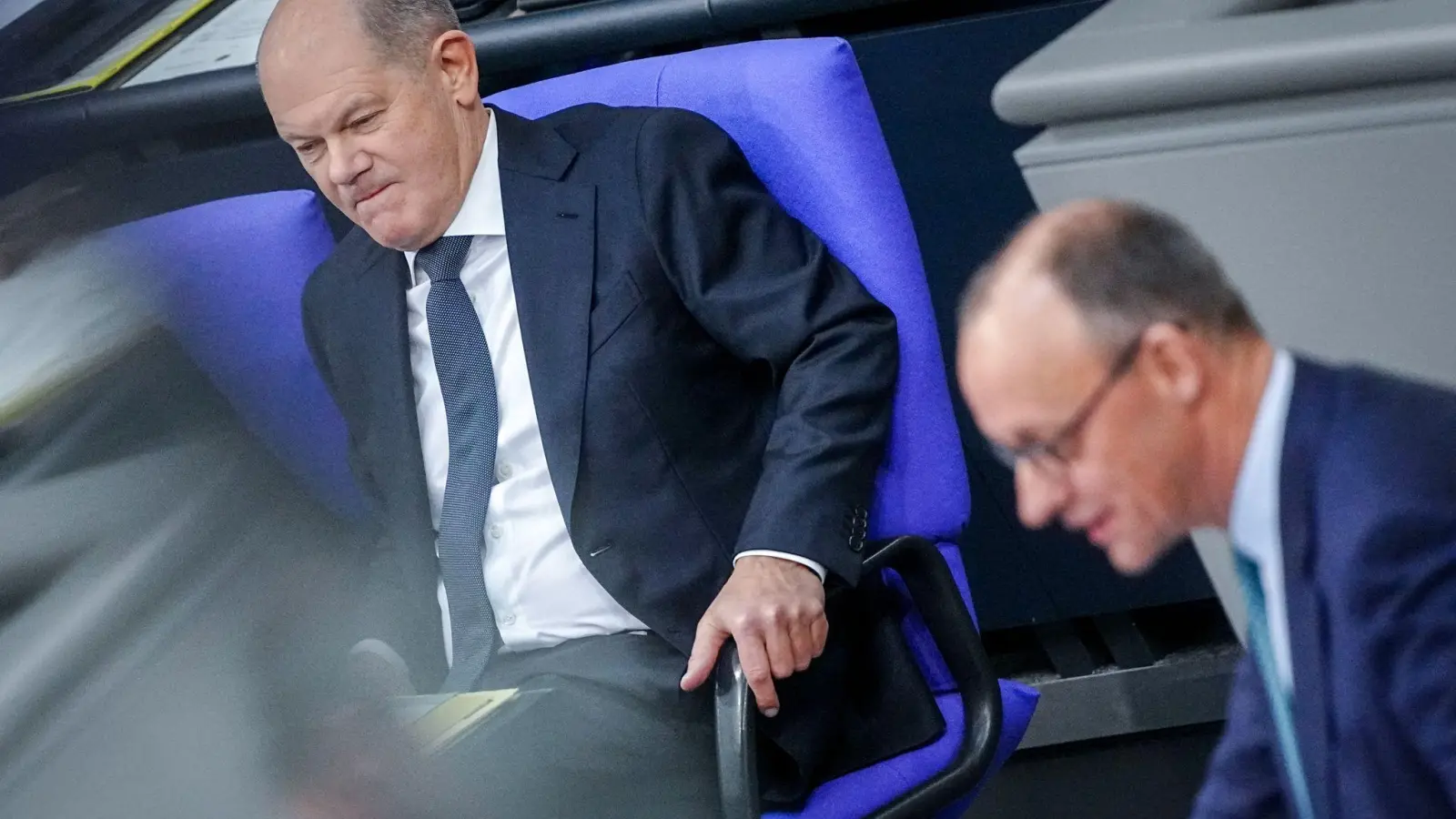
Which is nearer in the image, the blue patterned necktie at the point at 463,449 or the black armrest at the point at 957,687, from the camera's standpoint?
the black armrest at the point at 957,687

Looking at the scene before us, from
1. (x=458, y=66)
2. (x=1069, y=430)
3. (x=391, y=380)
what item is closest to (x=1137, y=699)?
(x=391, y=380)

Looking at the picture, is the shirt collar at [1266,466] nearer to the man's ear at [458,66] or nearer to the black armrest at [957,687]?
the black armrest at [957,687]

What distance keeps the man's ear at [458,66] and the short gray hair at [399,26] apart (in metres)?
0.01

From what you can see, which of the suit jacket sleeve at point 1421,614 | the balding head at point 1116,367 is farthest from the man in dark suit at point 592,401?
the suit jacket sleeve at point 1421,614

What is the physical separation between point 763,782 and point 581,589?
241 mm

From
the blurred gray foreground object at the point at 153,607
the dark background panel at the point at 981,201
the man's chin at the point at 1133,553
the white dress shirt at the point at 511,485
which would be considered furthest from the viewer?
the dark background panel at the point at 981,201

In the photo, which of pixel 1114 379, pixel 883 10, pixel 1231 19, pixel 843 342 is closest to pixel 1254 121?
pixel 1231 19

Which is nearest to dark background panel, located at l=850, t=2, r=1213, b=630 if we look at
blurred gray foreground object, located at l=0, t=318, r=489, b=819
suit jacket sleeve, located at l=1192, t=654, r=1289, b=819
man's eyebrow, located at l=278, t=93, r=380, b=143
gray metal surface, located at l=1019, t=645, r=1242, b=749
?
gray metal surface, located at l=1019, t=645, r=1242, b=749

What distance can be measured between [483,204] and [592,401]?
24 cm

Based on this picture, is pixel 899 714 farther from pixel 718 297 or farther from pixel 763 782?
pixel 718 297

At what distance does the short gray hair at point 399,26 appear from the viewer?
1.30 m

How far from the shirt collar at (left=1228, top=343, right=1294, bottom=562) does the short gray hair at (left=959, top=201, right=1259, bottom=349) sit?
28mm

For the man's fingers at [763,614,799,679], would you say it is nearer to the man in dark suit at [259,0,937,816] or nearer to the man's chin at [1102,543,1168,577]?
the man in dark suit at [259,0,937,816]

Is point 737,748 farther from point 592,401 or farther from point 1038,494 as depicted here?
point 1038,494
